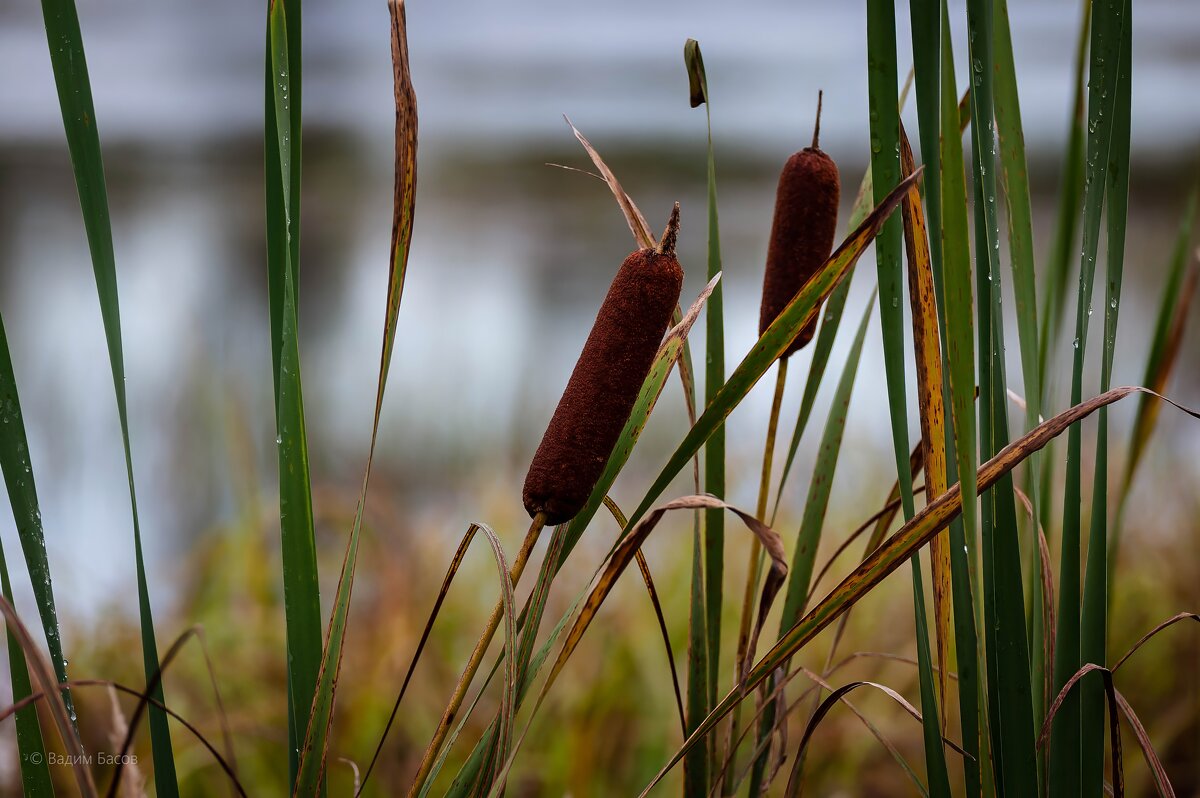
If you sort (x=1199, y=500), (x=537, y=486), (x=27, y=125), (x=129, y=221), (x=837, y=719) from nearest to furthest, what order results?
(x=537, y=486)
(x=837, y=719)
(x=1199, y=500)
(x=129, y=221)
(x=27, y=125)

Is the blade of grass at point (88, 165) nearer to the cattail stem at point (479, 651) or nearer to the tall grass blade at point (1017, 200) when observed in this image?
the cattail stem at point (479, 651)

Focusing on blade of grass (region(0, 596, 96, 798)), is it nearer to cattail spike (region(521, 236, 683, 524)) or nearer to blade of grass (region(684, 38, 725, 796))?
cattail spike (region(521, 236, 683, 524))

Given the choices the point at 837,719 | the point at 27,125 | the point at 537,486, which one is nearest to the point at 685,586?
the point at 837,719

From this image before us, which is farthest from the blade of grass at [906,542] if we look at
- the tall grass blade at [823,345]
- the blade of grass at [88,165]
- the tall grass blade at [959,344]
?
the blade of grass at [88,165]

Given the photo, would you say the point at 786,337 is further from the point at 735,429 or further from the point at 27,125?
the point at 27,125

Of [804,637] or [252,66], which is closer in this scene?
[804,637]

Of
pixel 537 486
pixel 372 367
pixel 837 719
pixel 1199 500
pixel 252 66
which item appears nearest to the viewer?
pixel 537 486
